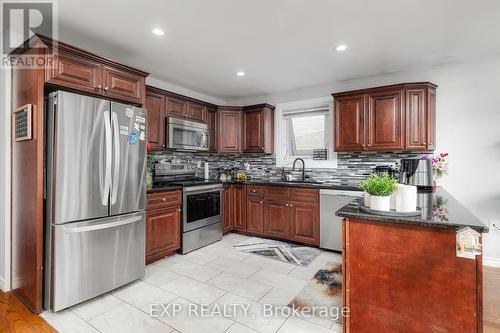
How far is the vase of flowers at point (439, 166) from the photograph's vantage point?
10.5 feet

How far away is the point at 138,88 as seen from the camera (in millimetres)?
2846

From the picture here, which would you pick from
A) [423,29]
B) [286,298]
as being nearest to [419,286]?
[286,298]

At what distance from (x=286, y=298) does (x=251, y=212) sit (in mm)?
2027

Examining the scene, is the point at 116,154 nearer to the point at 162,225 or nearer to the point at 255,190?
the point at 162,225

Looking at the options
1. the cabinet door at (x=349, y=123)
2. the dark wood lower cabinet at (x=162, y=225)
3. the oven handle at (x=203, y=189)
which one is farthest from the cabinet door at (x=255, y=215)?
the cabinet door at (x=349, y=123)

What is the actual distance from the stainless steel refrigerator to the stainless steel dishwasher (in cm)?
241

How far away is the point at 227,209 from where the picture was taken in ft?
14.5

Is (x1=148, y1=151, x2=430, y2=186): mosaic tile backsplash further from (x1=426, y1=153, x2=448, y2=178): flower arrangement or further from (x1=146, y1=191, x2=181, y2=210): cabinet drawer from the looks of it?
(x1=146, y1=191, x2=181, y2=210): cabinet drawer

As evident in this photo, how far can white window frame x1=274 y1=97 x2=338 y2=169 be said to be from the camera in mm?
4246

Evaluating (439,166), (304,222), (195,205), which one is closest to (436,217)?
(439,166)

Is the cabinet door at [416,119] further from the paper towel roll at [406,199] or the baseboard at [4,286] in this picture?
the baseboard at [4,286]

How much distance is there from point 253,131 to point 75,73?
113 inches

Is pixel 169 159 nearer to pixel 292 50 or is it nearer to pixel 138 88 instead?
pixel 138 88

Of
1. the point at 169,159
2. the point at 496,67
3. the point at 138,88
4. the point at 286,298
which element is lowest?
the point at 286,298
